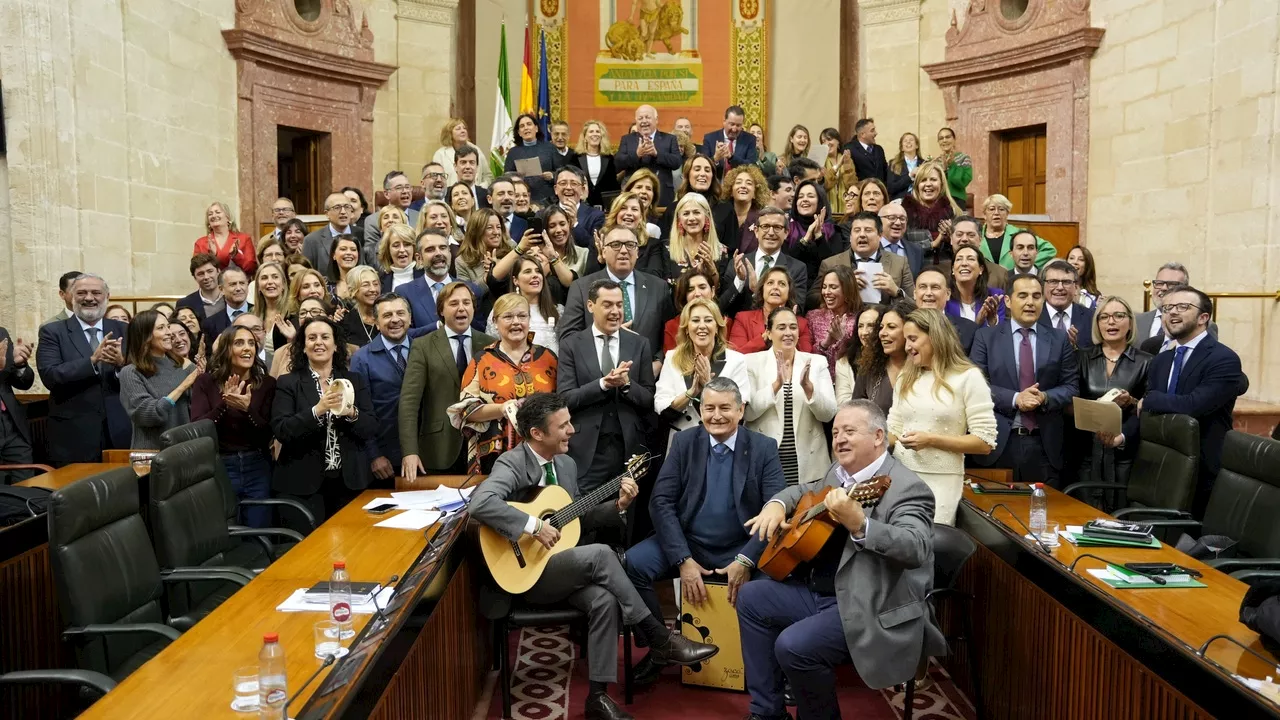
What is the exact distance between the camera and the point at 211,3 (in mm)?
11234

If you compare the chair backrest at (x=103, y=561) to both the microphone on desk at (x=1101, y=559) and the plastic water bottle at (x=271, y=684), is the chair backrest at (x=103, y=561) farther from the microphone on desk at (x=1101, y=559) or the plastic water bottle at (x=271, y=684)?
the microphone on desk at (x=1101, y=559)

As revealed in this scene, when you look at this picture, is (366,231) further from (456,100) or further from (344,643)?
(456,100)

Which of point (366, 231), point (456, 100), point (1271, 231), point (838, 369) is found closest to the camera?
point (838, 369)

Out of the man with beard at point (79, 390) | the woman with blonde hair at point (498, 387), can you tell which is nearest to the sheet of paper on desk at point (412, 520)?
the woman with blonde hair at point (498, 387)

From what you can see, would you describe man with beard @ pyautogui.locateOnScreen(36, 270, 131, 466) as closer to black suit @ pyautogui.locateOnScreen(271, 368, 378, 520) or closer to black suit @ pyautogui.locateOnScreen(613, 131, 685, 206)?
black suit @ pyautogui.locateOnScreen(271, 368, 378, 520)

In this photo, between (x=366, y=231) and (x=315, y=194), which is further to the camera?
(x=315, y=194)

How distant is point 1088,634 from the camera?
339 cm

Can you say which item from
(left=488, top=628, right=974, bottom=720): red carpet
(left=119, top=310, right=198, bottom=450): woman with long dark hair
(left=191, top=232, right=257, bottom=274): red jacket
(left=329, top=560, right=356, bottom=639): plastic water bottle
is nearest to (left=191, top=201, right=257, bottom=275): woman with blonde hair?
(left=191, top=232, right=257, bottom=274): red jacket

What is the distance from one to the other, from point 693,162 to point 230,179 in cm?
659

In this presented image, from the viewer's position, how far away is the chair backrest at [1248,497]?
423cm

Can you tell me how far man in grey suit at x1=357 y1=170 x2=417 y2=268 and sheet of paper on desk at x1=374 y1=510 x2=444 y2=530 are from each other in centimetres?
313

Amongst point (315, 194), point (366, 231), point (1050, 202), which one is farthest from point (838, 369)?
point (315, 194)

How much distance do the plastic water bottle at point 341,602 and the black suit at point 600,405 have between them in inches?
73.2

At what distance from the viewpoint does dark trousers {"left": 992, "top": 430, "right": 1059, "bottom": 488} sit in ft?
18.1
